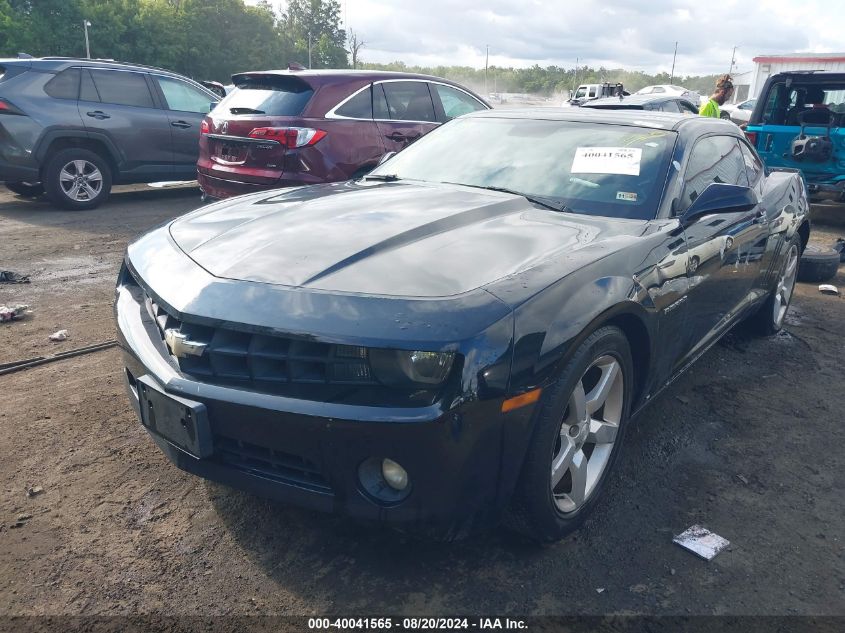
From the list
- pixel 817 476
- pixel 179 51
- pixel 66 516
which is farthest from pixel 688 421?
pixel 179 51

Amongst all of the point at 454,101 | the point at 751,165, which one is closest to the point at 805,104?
the point at 454,101

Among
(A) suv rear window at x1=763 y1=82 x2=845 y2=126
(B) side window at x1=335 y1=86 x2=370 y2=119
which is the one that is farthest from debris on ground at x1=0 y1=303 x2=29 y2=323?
(A) suv rear window at x1=763 y1=82 x2=845 y2=126

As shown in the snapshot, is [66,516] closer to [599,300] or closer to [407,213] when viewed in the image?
[407,213]

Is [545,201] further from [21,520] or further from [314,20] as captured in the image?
[314,20]

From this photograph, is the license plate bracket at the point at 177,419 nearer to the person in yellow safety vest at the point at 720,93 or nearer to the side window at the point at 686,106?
the person in yellow safety vest at the point at 720,93

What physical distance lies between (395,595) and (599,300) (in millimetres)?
1174

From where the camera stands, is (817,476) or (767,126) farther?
(767,126)

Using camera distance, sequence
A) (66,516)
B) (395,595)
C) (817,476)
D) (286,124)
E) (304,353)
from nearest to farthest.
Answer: (304,353) → (395,595) → (66,516) → (817,476) → (286,124)

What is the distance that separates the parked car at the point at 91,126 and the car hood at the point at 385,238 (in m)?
5.98

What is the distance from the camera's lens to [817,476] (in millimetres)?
3061

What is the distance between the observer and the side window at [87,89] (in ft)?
27.7

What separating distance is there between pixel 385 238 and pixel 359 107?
456cm

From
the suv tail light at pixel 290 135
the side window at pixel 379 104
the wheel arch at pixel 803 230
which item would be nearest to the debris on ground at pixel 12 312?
the suv tail light at pixel 290 135

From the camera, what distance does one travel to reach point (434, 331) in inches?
76.9
